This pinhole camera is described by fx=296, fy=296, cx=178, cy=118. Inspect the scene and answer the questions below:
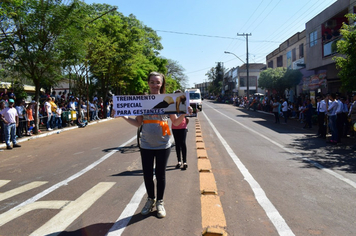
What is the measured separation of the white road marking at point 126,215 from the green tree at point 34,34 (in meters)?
11.0

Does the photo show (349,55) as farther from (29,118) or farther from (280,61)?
(280,61)

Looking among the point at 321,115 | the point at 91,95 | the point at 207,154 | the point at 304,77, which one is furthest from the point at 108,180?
the point at 91,95

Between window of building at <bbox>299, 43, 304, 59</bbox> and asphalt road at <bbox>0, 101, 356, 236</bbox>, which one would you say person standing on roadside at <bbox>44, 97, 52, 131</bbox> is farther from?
window of building at <bbox>299, 43, 304, 59</bbox>

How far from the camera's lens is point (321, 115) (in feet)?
40.9

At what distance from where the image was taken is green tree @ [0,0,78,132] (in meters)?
13.2

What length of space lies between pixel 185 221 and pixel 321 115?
10.5 m

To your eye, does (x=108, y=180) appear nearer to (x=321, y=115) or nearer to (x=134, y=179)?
(x=134, y=179)

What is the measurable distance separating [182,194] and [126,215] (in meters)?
1.20

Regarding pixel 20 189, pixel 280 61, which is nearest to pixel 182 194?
pixel 20 189

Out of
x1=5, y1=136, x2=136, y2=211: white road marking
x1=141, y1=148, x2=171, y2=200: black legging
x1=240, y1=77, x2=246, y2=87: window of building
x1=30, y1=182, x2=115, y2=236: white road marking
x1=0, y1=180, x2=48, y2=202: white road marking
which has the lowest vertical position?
x1=0, y1=180, x2=48, y2=202: white road marking

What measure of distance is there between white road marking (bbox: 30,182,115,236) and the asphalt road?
0.5 inches

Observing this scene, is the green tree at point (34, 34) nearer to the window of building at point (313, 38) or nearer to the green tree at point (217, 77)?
the window of building at point (313, 38)

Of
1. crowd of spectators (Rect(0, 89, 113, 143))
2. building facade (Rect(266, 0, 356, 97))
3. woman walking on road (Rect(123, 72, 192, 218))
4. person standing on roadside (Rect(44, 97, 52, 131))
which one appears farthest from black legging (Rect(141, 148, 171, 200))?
building facade (Rect(266, 0, 356, 97))

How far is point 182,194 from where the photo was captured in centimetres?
505
